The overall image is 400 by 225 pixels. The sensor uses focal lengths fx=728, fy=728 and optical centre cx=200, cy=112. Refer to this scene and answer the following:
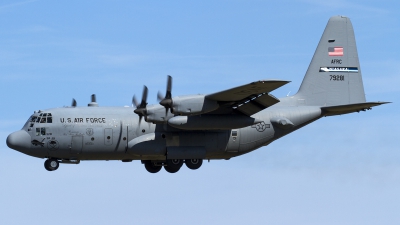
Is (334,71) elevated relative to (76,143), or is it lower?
elevated

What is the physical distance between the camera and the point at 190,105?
26.2 meters

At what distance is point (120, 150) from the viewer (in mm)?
28625

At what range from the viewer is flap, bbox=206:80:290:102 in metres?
24.7

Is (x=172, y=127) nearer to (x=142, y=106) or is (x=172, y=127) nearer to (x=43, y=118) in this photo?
(x=142, y=106)

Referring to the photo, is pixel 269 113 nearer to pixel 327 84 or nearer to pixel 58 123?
pixel 327 84

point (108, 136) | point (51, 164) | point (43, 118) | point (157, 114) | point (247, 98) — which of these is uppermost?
point (247, 98)

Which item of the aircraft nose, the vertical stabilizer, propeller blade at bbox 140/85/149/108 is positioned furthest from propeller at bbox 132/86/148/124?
the vertical stabilizer

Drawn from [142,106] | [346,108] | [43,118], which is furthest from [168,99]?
[346,108]

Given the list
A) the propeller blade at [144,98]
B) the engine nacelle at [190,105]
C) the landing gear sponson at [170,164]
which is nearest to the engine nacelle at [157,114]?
the propeller blade at [144,98]

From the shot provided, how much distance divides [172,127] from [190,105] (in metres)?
2.90

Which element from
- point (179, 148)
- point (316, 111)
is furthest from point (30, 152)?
point (316, 111)

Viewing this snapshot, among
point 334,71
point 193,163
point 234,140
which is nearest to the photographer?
point 234,140

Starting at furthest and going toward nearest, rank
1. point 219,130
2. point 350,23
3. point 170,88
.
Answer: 1. point 350,23
2. point 219,130
3. point 170,88

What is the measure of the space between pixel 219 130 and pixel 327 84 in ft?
17.3
